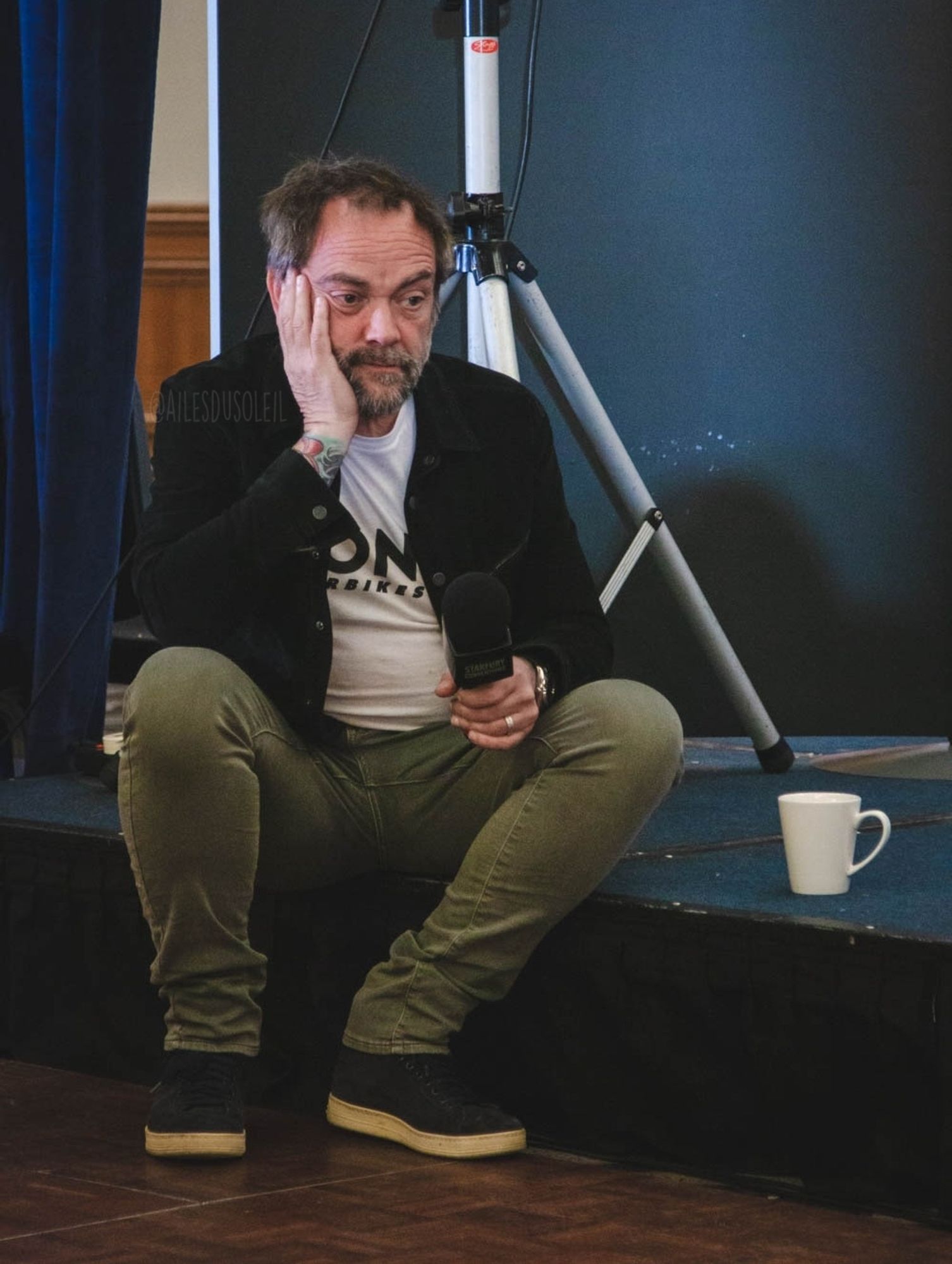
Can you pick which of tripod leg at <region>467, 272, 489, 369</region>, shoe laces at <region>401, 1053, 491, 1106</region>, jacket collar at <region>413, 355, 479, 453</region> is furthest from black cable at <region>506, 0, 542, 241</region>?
shoe laces at <region>401, 1053, 491, 1106</region>

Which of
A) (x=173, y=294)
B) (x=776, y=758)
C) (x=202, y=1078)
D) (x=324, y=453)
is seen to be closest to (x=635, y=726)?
(x=324, y=453)

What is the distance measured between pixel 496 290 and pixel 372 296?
522 millimetres

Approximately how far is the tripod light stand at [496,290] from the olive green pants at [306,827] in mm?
675

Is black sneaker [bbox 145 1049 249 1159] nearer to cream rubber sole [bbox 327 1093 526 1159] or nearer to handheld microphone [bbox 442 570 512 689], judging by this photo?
cream rubber sole [bbox 327 1093 526 1159]

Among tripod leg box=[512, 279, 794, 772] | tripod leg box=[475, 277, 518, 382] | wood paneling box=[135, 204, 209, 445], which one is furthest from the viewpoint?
wood paneling box=[135, 204, 209, 445]

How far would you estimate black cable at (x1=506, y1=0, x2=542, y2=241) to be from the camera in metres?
2.24

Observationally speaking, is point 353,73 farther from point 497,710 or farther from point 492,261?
point 497,710

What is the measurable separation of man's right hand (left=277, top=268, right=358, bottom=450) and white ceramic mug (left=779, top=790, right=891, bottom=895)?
48 centimetres

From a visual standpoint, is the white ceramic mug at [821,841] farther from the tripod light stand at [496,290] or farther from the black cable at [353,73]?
the black cable at [353,73]

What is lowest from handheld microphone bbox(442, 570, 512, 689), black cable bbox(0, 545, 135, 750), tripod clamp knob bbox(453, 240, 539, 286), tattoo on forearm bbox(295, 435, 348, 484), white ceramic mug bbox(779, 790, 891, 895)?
white ceramic mug bbox(779, 790, 891, 895)

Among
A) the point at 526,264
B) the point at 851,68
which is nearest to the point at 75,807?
the point at 526,264

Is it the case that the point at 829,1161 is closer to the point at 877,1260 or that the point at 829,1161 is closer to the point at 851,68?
the point at 877,1260

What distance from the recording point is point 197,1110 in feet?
4.59

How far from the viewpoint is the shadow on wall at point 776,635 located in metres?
2.41
